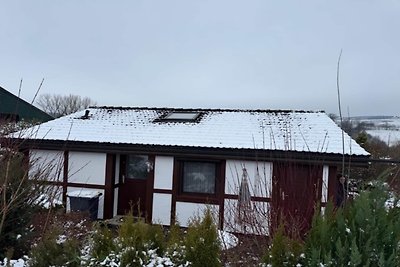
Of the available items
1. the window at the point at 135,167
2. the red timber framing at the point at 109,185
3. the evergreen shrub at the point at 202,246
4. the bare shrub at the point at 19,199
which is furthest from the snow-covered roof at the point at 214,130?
the evergreen shrub at the point at 202,246

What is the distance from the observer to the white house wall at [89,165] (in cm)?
1037

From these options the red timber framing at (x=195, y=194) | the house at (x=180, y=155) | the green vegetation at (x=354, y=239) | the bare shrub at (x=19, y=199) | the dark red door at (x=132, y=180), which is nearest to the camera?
the green vegetation at (x=354, y=239)

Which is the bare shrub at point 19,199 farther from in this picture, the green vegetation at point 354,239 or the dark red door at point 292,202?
the green vegetation at point 354,239

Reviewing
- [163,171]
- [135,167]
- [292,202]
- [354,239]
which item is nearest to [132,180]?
[135,167]

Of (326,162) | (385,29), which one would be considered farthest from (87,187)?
(385,29)

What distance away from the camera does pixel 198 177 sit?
32.9 ft

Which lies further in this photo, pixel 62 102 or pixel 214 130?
pixel 62 102

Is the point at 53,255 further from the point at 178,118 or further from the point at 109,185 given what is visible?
the point at 178,118

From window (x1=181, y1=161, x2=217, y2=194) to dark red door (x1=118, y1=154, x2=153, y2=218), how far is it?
151 centimetres

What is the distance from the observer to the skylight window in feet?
37.8

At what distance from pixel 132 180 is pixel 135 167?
1.29 ft

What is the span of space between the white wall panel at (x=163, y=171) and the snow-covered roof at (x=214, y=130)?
0.50 m

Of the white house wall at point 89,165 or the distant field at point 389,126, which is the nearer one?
the distant field at point 389,126

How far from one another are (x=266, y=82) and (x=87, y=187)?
27.1ft
